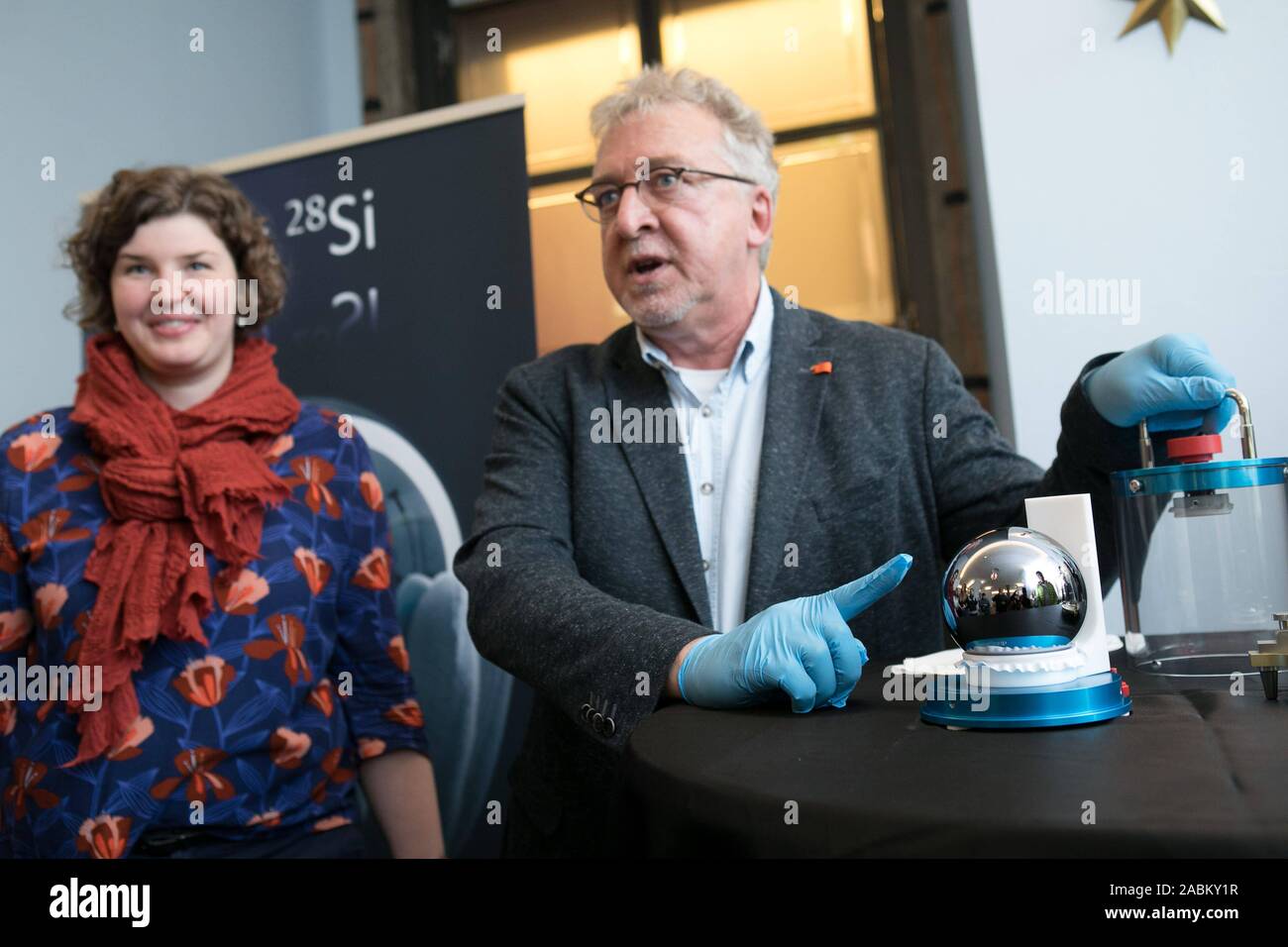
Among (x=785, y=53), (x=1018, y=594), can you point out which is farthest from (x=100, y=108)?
(x=1018, y=594)

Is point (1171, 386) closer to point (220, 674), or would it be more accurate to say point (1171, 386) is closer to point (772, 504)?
point (772, 504)

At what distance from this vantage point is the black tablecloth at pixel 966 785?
0.52 metres

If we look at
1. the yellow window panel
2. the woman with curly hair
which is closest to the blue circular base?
the woman with curly hair

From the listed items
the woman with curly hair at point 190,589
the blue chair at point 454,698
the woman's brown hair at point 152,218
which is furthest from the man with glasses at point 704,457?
the blue chair at point 454,698

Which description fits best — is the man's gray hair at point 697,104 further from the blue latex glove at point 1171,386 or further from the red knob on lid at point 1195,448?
the red knob on lid at point 1195,448

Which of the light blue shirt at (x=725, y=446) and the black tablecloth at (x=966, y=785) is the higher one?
the light blue shirt at (x=725, y=446)

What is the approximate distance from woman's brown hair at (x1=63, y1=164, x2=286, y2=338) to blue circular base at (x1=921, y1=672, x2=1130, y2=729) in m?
1.52

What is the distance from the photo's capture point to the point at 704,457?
1.47 meters

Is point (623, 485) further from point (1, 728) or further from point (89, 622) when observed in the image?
point (1, 728)

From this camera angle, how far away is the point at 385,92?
3.33 meters

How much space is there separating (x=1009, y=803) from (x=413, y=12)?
3.45 meters

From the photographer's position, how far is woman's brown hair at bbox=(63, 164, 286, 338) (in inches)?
68.2

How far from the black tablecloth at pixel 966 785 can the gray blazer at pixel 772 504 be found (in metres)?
0.49

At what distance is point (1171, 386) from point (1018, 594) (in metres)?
0.42
